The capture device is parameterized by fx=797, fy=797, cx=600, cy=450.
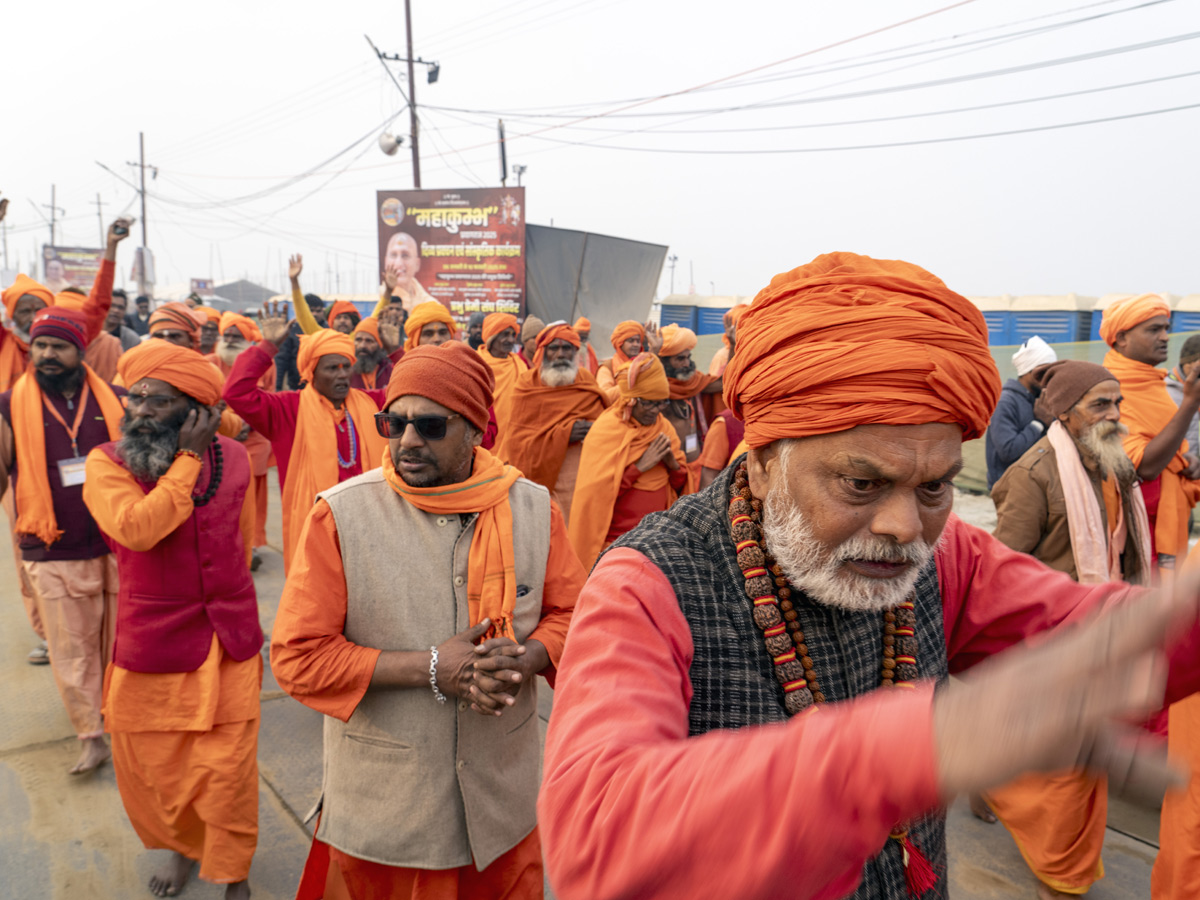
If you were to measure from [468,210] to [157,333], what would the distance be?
12318 millimetres

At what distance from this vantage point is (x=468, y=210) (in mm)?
17484

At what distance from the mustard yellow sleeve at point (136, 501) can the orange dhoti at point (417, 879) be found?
127 cm

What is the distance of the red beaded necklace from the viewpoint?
122cm

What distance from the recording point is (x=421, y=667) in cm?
216

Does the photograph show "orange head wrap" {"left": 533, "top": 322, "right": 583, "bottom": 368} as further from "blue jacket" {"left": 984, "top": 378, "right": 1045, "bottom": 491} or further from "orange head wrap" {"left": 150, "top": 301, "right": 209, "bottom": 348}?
"blue jacket" {"left": 984, "top": 378, "right": 1045, "bottom": 491}

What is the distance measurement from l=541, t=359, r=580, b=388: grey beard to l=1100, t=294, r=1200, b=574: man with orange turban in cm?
343

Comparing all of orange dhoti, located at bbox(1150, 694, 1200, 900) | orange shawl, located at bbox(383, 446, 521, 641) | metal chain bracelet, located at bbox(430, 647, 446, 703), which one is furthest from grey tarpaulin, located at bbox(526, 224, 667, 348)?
orange dhoti, located at bbox(1150, 694, 1200, 900)

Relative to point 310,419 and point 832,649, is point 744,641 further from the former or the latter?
point 310,419

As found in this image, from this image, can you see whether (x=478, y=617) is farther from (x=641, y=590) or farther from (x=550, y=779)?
(x=550, y=779)

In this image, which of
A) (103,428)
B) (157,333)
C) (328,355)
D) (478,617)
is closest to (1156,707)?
(478,617)

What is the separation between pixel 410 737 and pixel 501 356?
17.1 feet

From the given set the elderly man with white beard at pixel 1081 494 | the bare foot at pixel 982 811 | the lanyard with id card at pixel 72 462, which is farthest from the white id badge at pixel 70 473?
the bare foot at pixel 982 811

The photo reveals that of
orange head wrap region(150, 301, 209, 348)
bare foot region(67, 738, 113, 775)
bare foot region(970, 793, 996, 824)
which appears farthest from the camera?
orange head wrap region(150, 301, 209, 348)

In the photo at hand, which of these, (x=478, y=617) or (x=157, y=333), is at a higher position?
(x=157, y=333)
